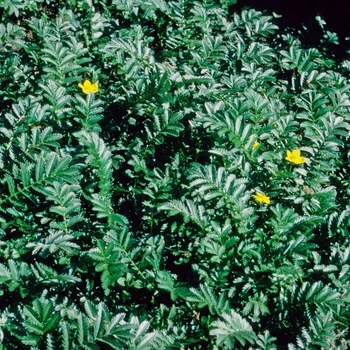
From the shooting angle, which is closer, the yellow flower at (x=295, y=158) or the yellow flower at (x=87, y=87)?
the yellow flower at (x=295, y=158)

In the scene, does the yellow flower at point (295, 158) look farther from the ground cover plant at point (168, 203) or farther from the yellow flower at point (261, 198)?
the yellow flower at point (261, 198)

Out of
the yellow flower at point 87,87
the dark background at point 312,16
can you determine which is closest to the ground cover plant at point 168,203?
the yellow flower at point 87,87

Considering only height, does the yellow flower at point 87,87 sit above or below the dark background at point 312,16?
below

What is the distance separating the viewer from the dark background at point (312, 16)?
3594 millimetres

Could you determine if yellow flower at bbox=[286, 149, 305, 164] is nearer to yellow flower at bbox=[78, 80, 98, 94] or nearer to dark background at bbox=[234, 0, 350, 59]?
yellow flower at bbox=[78, 80, 98, 94]

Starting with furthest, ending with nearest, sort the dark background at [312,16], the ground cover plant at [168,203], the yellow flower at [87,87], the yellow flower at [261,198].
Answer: the dark background at [312,16], the yellow flower at [87,87], the yellow flower at [261,198], the ground cover plant at [168,203]

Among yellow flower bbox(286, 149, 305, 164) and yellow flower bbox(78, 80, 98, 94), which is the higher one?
yellow flower bbox(286, 149, 305, 164)

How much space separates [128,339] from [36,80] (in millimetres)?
1655

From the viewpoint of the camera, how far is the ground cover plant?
181 cm

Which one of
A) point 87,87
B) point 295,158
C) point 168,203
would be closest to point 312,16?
point 295,158

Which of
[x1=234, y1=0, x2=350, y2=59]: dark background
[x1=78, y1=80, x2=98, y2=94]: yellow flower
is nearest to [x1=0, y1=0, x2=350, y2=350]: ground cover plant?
[x1=78, y1=80, x2=98, y2=94]: yellow flower

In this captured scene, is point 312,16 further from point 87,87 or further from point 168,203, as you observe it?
point 168,203

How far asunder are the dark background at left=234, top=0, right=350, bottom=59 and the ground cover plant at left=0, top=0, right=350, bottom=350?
750 millimetres

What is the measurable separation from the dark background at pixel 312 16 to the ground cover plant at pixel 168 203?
29.5 inches
